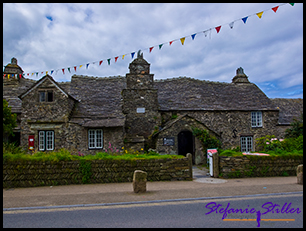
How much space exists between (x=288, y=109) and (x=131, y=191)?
20989 mm

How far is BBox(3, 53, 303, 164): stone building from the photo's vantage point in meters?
16.2

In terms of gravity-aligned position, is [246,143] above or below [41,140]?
below

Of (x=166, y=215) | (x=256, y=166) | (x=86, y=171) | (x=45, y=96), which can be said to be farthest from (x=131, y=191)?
(x=45, y=96)

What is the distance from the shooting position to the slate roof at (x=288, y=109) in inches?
837

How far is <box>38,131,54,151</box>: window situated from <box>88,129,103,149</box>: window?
2.70m

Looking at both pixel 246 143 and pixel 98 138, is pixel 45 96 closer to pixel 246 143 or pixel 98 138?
pixel 98 138

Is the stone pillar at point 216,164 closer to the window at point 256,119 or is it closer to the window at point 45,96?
the window at point 256,119

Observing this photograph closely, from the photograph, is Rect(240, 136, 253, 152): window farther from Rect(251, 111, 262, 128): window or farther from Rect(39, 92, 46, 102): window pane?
Rect(39, 92, 46, 102): window pane

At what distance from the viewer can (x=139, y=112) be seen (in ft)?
58.9

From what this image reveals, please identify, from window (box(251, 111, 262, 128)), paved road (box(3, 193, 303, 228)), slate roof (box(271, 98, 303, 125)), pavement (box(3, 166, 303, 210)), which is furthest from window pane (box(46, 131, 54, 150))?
slate roof (box(271, 98, 303, 125))

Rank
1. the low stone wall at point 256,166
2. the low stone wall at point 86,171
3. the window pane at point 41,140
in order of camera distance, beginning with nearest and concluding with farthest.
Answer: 1. the low stone wall at point 86,171
2. the low stone wall at point 256,166
3. the window pane at point 41,140

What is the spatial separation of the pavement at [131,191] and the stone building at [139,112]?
6155 millimetres

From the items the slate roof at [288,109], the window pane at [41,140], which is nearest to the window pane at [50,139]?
the window pane at [41,140]

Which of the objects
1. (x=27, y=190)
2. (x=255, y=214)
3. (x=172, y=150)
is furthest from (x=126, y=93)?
(x=255, y=214)
